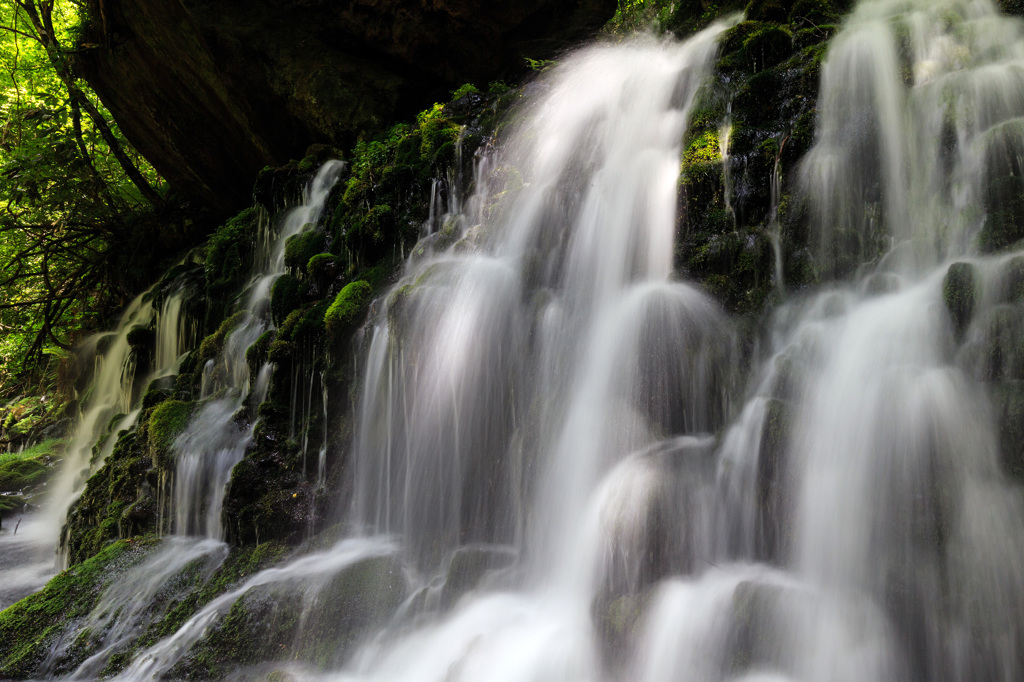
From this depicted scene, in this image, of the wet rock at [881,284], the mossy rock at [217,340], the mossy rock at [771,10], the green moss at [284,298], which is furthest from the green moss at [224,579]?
the mossy rock at [771,10]

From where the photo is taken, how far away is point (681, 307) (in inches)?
185

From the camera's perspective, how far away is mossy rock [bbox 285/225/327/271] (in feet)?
25.2

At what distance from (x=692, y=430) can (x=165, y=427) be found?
5.23 meters

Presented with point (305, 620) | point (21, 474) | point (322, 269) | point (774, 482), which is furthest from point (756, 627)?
point (21, 474)

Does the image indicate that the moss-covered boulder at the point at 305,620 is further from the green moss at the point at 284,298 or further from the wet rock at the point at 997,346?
the wet rock at the point at 997,346

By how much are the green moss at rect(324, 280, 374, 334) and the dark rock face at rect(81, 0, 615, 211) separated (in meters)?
4.11

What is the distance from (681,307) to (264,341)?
4.22 m

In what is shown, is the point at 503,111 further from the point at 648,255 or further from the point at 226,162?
the point at 226,162

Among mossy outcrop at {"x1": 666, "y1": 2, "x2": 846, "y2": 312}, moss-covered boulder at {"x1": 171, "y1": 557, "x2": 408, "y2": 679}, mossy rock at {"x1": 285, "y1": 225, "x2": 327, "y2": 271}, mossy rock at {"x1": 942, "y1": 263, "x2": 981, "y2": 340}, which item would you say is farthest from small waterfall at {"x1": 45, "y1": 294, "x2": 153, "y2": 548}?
mossy rock at {"x1": 942, "y1": 263, "x2": 981, "y2": 340}

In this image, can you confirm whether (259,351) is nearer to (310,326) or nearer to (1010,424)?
(310,326)

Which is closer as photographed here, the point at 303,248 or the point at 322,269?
Answer: the point at 322,269

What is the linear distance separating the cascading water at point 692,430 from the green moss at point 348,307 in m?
0.29

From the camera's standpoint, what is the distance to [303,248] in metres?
7.80

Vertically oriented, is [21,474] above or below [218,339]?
below
